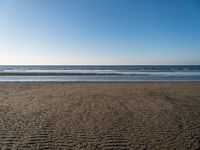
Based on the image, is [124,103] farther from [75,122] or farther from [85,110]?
[75,122]

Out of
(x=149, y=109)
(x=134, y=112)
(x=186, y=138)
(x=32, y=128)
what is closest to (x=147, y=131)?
(x=186, y=138)

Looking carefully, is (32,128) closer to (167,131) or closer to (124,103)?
(167,131)

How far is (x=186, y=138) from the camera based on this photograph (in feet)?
20.9

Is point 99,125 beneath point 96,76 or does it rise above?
beneath

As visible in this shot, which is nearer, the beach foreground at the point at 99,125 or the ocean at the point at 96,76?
the beach foreground at the point at 99,125

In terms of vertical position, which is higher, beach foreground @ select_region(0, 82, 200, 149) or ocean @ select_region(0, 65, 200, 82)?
ocean @ select_region(0, 65, 200, 82)

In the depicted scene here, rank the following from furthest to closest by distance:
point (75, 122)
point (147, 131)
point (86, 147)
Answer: point (75, 122) < point (147, 131) < point (86, 147)

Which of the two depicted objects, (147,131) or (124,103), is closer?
(147,131)

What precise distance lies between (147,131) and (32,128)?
379cm

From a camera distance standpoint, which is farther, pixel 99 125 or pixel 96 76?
pixel 96 76

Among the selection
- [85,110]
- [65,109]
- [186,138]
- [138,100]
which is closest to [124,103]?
[138,100]

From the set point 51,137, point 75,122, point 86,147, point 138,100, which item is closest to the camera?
point 86,147

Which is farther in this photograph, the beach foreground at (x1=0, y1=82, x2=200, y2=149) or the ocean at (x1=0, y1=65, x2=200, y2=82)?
the ocean at (x1=0, y1=65, x2=200, y2=82)

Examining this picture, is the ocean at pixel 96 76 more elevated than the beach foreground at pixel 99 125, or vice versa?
the ocean at pixel 96 76
